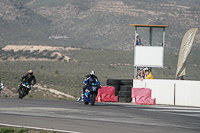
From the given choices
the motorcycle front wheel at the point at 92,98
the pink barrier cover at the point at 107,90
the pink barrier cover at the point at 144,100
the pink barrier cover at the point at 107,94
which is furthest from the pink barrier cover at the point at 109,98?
the motorcycle front wheel at the point at 92,98

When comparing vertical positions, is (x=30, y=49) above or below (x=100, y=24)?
below

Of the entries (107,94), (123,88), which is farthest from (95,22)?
(123,88)

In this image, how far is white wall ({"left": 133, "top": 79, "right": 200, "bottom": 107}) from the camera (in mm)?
22875

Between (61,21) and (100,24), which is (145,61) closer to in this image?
(100,24)

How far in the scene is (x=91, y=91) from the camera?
2078 cm

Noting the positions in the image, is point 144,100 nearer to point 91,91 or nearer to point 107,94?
point 107,94

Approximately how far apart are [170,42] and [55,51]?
41.4 meters

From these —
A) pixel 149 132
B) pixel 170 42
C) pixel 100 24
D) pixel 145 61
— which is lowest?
pixel 149 132

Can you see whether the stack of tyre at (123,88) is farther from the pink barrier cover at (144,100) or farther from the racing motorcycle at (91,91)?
the racing motorcycle at (91,91)

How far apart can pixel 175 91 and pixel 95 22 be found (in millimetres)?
148406

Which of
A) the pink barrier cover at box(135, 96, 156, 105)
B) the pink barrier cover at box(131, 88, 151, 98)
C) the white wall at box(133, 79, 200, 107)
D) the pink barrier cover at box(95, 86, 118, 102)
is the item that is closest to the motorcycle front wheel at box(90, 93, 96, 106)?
the pink barrier cover at box(135, 96, 156, 105)

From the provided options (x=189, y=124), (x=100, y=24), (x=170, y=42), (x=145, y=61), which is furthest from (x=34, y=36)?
(x=189, y=124)

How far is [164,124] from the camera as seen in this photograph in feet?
42.8

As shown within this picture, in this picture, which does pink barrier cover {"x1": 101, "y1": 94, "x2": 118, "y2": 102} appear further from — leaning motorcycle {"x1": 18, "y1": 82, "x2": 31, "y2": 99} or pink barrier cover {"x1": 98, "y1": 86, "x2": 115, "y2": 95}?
leaning motorcycle {"x1": 18, "y1": 82, "x2": 31, "y2": 99}
